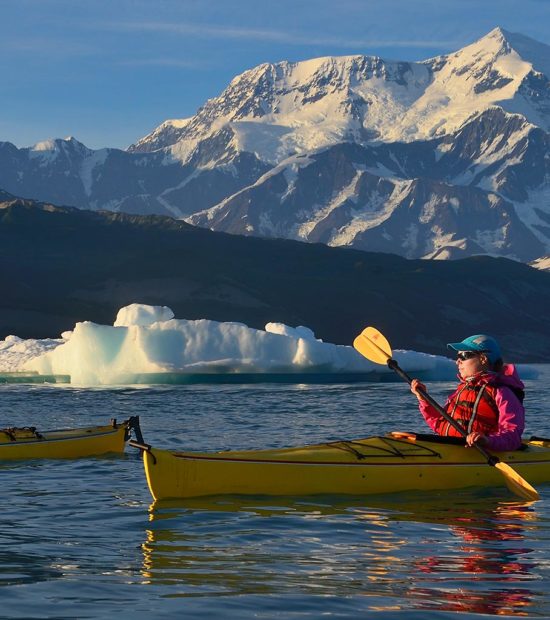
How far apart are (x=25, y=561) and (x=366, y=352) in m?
7.62

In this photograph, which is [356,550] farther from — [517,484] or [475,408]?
[475,408]

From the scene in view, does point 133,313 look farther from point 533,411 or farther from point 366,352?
point 366,352

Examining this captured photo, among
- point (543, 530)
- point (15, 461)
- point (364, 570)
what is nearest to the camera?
point (364, 570)

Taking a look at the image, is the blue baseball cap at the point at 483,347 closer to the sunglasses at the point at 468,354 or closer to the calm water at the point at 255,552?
the sunglasses at the point at 468,354

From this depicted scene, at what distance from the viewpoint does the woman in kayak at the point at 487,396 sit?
14.6 meters

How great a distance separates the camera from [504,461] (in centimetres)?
1523

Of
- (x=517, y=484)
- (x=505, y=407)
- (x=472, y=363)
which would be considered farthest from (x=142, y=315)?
(x=517, y=484)

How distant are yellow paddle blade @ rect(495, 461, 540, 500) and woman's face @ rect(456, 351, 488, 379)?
118cm

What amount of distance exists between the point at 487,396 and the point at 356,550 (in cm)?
414

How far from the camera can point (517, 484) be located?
47.5 feet

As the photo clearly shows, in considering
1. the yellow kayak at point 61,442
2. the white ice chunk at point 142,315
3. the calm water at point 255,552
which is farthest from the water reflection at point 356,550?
the white ice chunk at point 142,315

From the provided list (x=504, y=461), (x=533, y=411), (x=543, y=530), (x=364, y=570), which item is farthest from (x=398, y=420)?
(x=364, y=570)

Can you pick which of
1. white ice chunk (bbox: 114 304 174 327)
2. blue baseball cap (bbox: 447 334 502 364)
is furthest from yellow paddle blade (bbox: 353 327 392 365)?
white ice chunk (bbox: 114 304 174 327)

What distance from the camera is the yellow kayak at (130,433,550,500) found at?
1378 centimetres
